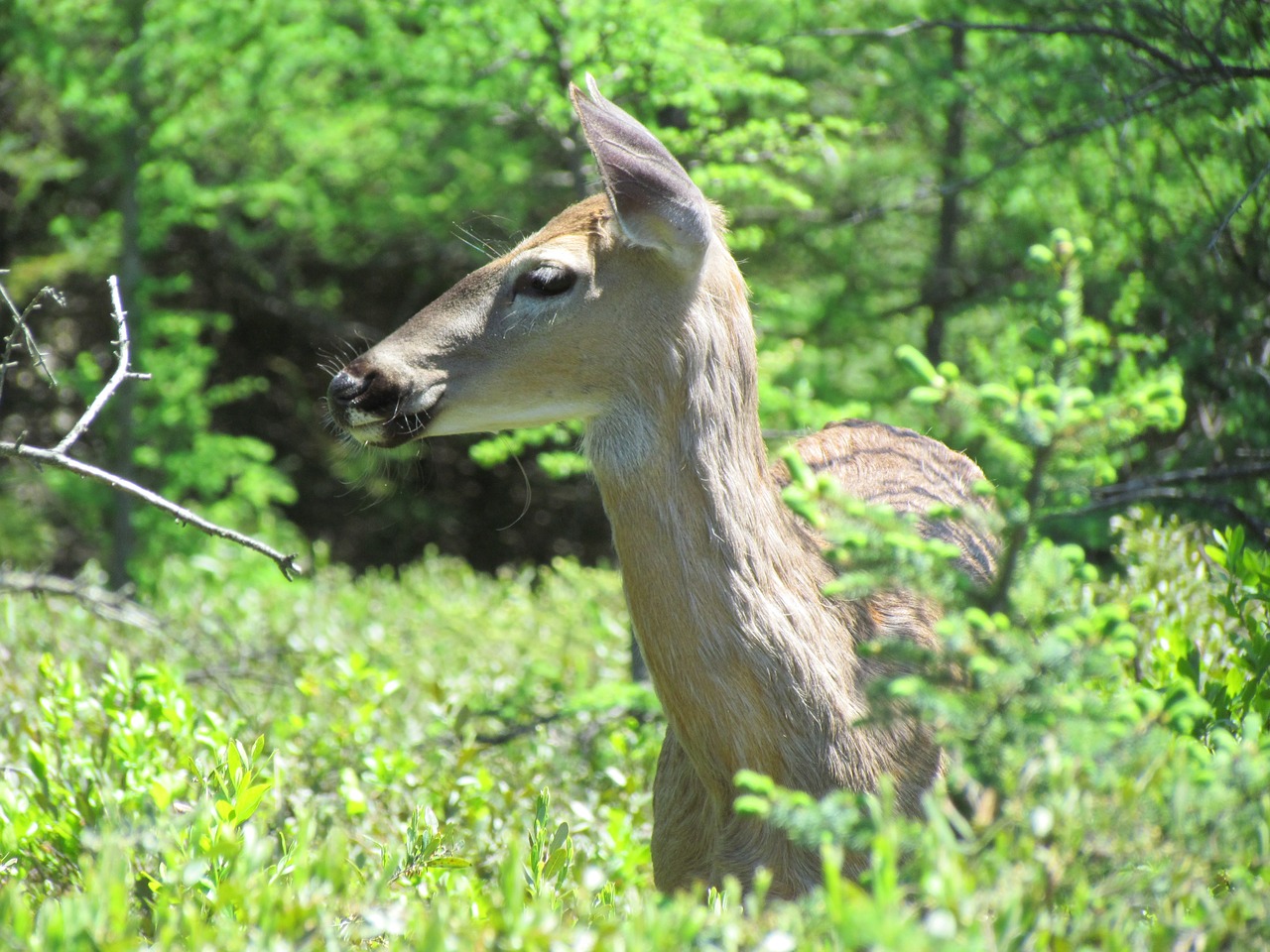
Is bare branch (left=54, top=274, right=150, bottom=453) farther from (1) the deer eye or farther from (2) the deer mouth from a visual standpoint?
(1) the deer eye

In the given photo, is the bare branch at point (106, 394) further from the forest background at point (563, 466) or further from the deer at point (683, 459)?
the forest background at point (563, 466)

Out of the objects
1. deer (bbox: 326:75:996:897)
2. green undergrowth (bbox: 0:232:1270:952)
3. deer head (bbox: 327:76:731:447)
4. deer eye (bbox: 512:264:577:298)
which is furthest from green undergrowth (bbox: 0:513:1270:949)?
deer eye (bbox: 512:264:577:298)

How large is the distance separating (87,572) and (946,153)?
241 inches

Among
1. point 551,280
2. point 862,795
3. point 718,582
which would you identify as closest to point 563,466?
point 551,280

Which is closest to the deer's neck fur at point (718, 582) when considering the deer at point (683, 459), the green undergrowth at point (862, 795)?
the deer at point (683, 459)

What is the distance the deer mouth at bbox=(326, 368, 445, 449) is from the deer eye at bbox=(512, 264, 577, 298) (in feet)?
1.22

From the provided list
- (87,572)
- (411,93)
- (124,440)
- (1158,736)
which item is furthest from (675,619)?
(124,440)

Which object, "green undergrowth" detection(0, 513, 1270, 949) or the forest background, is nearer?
"green undergrowth" detection(0, 513, 1270, 949)

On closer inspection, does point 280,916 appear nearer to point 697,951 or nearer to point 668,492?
point 697,951

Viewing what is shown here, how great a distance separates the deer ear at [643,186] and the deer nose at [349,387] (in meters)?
0.80

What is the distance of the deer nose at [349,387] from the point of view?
337 cm

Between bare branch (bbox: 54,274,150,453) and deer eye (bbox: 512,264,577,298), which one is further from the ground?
deer eye (bbox: 512,264,577,298)

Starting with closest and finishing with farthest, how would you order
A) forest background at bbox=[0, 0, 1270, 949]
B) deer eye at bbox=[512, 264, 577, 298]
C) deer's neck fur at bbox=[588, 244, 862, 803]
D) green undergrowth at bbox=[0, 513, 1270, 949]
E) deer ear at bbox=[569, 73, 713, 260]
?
green undergrowth at bbox=[0, 513, 1270, 949], forest background at bbox=[0, 0, 1270, 949], deer's neck fur at bbox=[588, 244, 862, 803], deer ear at bbox=[569, 73, 713, 260], deer eye at bbox=[512, 264, 577, 298]

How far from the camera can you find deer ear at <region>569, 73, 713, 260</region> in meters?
3.27
